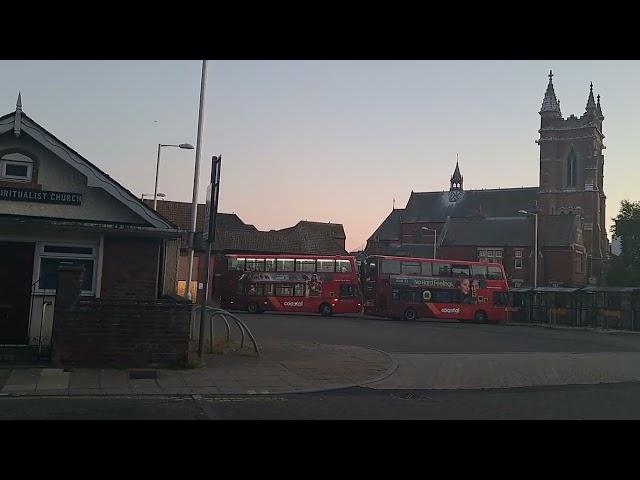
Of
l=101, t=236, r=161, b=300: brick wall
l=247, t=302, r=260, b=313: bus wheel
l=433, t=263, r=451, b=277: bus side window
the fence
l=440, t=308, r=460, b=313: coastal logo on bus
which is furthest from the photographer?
l=247, t=302, r=260, b=313: bus wheel

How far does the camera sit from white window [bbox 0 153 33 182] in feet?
45.7

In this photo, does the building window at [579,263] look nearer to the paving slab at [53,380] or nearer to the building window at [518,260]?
the building window at [518,260]

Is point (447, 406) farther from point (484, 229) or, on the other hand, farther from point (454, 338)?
point (484, 229)

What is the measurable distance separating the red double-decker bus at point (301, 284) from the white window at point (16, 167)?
2252 cm

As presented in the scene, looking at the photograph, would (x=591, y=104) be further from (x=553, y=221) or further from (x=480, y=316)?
(x=480, y=316)

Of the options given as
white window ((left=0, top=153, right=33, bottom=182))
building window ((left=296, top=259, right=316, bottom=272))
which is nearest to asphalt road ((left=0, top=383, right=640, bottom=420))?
white window ((left=0, top=153, right=33, bottom=182))

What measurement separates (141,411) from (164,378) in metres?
2.82

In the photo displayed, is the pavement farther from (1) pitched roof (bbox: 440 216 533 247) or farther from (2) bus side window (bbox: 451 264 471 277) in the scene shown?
(1) pitched roof (bbox: 440 216 533 247)

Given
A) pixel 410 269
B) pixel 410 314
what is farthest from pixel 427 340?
pixel 410 269

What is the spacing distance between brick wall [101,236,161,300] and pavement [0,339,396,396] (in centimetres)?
215

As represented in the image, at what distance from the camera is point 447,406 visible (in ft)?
32.3

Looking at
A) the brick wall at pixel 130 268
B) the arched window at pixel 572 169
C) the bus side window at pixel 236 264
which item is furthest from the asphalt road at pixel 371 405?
the arched window at pixel 572 169

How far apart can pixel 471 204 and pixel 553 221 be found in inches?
591
